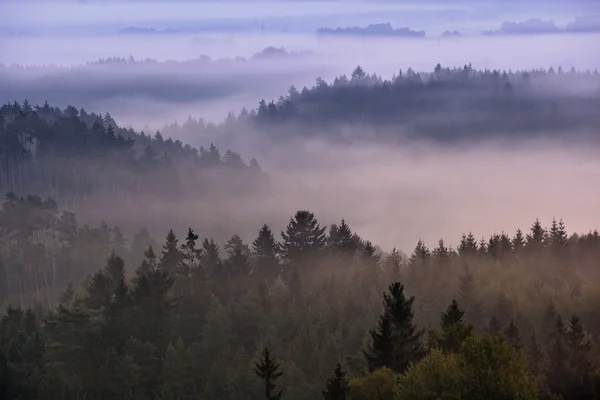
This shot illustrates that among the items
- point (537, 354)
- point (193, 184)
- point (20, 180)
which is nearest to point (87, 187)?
point (20, 180)

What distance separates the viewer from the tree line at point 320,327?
45000 mm

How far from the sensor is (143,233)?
13238 centimetres

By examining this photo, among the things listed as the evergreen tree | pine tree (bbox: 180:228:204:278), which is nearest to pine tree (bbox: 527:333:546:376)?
pine tree (bbox: 180:228:204:278)

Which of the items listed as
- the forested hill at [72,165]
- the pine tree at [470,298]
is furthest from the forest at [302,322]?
the forested hill at [72,165]

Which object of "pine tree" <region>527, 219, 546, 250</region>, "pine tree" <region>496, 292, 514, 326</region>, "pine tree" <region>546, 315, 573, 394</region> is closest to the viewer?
"pine tree" <region>546, 315, 573, 394</region>

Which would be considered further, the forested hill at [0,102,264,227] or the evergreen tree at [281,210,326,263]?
the forested hill at [0,102,264,227]

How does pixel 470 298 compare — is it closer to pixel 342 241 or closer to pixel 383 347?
pixel 342 241

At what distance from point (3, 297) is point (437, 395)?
90144 millimetres

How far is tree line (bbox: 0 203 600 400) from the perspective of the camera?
45000mm

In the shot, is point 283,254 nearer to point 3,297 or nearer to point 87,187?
point 3,297

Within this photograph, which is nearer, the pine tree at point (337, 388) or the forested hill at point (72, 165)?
the pine tree at point (337, 388)

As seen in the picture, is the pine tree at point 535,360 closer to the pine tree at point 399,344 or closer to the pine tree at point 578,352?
the pine tree at point 578,352

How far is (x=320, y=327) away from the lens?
234ft

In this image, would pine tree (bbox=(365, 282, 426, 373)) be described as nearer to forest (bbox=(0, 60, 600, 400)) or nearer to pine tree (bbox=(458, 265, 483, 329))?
forest (bbox=(0, 60, 600, 400))
